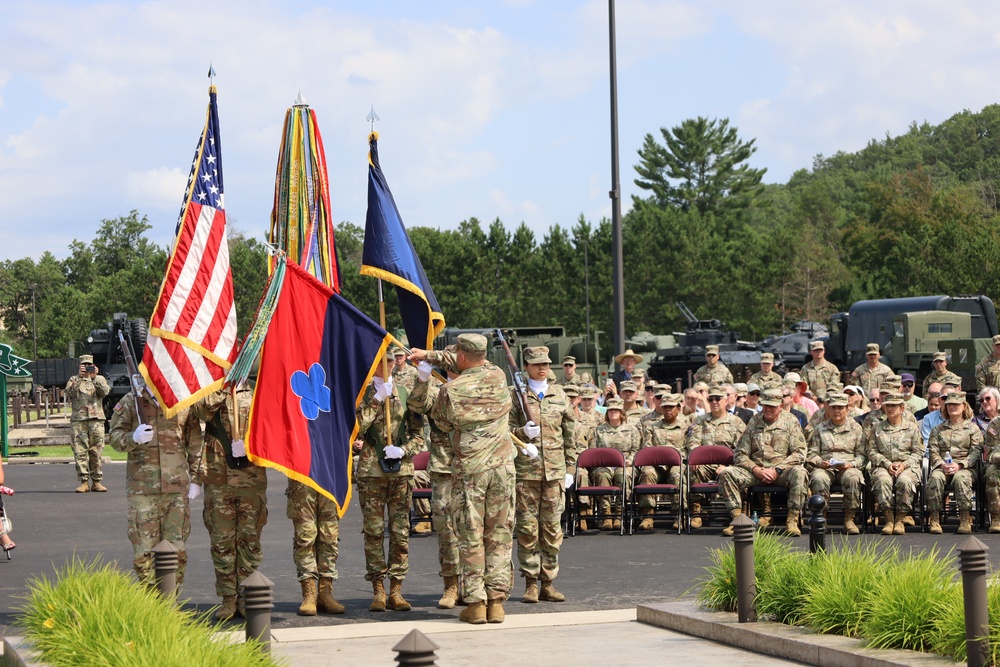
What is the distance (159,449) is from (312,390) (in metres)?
1.25

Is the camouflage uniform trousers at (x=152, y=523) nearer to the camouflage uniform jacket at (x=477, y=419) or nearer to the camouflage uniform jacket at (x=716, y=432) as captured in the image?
the camouflage uniform jacket at (x=477, y=419)

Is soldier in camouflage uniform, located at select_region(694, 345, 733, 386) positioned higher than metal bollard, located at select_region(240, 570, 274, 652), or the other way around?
soldier in camouflage uniform, located at select_region(694, 345, 733, 386)

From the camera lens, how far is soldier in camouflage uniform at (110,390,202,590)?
34.5 ft

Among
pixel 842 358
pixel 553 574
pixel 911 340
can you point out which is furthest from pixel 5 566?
pixel 842 358

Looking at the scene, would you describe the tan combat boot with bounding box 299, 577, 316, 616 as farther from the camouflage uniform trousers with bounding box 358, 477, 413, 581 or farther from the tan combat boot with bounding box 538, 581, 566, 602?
the tan combat boot with bounding box 538, 581, 566, 602

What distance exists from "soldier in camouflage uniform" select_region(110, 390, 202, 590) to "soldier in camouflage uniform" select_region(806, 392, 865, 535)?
7945 mm

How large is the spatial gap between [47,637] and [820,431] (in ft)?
34.4

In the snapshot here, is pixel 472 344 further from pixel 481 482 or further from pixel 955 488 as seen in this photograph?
pixel 955 488

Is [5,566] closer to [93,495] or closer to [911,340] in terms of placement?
[93,495]

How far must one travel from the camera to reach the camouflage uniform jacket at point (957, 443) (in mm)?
15953

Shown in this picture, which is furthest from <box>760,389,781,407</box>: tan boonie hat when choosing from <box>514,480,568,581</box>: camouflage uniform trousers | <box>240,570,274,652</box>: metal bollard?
<box>240,570,274,652</box>: metal bollard

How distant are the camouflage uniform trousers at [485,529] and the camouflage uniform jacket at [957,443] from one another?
743cm

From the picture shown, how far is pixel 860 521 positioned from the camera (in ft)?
54.4

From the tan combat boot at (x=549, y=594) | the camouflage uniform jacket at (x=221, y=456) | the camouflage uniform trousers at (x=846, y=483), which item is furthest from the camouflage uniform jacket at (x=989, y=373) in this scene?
the camouflage uniform jacket at (x=221, y=456)
